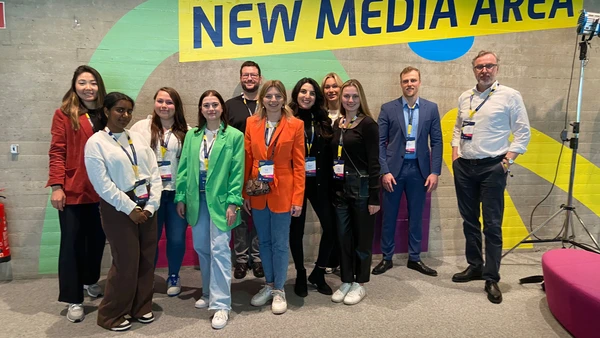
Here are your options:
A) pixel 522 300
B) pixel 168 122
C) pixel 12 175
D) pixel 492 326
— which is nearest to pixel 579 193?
pixel 522 300

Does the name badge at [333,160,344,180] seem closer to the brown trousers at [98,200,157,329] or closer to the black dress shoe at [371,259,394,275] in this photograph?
the black dress shoe at [371,259,394,275]

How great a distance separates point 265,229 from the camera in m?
2.65

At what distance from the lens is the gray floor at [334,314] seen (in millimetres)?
2416

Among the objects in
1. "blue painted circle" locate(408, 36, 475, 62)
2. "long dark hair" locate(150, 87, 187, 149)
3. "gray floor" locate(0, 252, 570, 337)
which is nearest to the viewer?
"gray floor" locate(0, 252, 570, 337)

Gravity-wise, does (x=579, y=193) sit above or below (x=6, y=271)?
above

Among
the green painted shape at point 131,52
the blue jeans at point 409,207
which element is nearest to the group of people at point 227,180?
the blue jeans at point 409,207

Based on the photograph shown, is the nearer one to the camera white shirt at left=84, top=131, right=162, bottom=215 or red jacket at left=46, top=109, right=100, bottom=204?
white shirt at left=84, top=131, right=162, bottom=215

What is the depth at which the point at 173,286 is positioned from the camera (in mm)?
2963

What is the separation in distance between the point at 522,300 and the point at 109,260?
3662 mm

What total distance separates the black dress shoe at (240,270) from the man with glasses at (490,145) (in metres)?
2.06

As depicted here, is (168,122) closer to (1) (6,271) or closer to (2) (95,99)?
(2) (95,99)

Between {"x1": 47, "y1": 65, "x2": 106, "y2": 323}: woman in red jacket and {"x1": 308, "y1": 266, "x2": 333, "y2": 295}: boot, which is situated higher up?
{"x1": 47, "y1": 65, "x2": 106, "y2": 323}: woman in red jacket

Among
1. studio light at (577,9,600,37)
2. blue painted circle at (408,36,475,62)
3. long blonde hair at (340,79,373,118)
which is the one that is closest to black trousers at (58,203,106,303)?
long blonde hair at (340,79,373,118)

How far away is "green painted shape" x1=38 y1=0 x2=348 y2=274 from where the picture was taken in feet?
10.6
